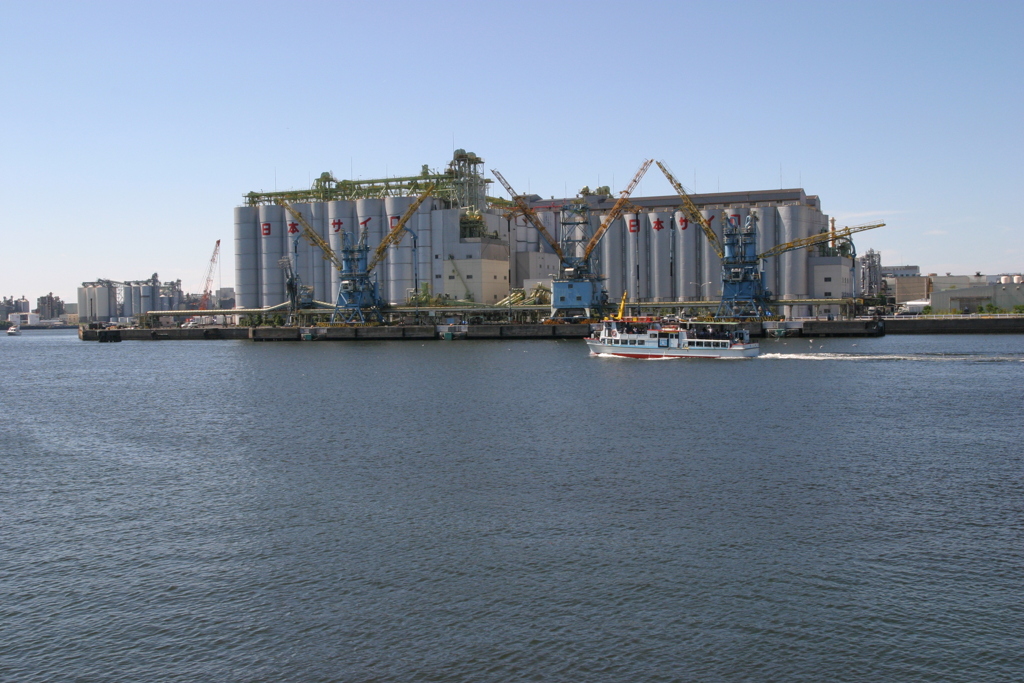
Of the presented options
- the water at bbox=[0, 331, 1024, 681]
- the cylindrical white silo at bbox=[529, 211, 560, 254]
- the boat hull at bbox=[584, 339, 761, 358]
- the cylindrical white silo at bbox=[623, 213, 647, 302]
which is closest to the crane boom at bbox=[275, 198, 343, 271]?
the cylindrical white silo at bbox=[529, 211, 560, 254]

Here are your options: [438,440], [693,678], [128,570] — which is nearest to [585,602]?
[693,678]

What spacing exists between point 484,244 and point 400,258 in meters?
12.5

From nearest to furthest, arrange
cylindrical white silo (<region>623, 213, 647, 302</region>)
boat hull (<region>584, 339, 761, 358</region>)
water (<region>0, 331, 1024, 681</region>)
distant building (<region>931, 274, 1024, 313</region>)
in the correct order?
water (<region>0, 331, 1024, 681</region>)
boat hull (<region>584, 339, 761, 358</region>)
cylindrical white silo (<region>623, 213, 647, 302</region>)
distant building (<region>931, 274, 1024, 313</region>)

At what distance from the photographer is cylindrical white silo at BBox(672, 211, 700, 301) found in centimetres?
12012

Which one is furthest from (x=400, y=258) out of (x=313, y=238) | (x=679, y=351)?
(x=679, y=351)

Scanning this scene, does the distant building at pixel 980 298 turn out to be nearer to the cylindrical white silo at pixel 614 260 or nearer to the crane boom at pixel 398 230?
the cylindrical white silo at pixel 614 260

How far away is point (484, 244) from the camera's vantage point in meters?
122

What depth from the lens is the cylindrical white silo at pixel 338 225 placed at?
129 metres

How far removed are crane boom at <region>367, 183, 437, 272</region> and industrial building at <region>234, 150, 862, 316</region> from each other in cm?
122

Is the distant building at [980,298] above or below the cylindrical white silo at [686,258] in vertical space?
below

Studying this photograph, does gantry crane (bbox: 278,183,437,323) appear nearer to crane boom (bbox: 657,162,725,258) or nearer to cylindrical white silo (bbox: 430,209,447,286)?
cylindrical white silo (bbox: 430,209,447,286)

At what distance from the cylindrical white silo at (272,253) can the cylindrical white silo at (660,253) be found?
5526 centimetres

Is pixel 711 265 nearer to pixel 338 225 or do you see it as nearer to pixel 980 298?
pixel 980 298

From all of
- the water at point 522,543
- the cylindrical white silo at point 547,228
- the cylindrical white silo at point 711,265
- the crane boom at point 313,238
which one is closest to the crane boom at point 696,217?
the cylindrical white silo at point 711,265
